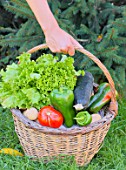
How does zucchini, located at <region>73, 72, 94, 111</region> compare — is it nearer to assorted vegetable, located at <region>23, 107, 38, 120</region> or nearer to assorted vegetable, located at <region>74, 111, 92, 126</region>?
assorted vegetable, located at <region>74, 111, 92, 126</region>

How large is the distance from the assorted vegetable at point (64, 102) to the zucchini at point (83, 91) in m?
0.05

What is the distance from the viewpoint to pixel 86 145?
233cm

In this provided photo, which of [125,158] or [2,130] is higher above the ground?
[2,130]

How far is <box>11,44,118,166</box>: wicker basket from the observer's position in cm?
220

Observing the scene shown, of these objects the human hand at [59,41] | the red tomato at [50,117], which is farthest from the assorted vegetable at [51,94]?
the human hand at [59,41]

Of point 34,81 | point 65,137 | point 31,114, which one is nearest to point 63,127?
point 65,137

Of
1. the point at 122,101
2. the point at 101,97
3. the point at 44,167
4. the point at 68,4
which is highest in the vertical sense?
→ the point at 68,4

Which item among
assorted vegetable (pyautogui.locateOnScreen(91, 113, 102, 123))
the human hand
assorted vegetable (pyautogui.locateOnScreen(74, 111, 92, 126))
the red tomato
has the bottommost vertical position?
assorted vegetable (pyautogui.locateOnScreen(91, 113, 102, 123))

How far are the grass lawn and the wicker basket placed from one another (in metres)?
0.06

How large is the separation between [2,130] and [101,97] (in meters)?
0.86

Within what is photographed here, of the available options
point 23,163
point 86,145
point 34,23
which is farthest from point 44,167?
point 34,23

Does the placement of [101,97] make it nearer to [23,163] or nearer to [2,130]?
[23,163]

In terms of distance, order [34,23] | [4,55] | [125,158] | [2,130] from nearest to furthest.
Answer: [125,158], [2,130], [34,23], [4,55]

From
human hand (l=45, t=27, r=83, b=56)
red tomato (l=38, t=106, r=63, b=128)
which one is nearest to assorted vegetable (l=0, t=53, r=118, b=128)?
red tomato (l=38, t=106, r=63, b=128)
